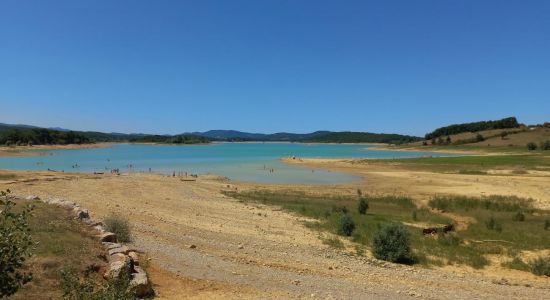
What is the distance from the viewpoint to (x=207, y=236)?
1873cm

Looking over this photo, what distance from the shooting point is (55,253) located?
34.6ft

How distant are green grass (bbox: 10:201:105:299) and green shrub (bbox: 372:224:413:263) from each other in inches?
398

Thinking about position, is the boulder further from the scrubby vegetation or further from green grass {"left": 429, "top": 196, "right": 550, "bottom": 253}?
green grass {"left": 429, "top": 196, "right": 550, "bottom": 253}

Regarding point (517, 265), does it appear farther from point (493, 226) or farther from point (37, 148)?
point (37, 148)

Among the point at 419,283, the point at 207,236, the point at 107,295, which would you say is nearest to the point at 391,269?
the point at 419,283

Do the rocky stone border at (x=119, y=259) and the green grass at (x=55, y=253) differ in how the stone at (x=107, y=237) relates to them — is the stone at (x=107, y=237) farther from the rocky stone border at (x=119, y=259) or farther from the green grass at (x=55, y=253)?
the green grass at (x=55, y=253)

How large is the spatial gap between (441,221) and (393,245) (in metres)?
10.5

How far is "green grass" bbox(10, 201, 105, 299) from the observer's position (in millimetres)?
8758

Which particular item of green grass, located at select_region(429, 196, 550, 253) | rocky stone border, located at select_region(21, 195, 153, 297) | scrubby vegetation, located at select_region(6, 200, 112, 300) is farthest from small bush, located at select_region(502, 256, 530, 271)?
scrubby vegetation, located at select_region(6, 200, 112, 300)

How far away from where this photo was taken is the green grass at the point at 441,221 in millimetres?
18281

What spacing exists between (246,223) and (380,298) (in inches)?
505

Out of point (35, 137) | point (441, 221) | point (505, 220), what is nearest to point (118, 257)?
point (441, 221)

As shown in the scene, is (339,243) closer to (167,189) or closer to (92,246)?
(92,246)

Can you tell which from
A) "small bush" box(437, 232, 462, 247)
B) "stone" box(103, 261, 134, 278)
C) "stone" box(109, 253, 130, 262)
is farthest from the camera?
"small bush" box(437, 232, 462, 247)
